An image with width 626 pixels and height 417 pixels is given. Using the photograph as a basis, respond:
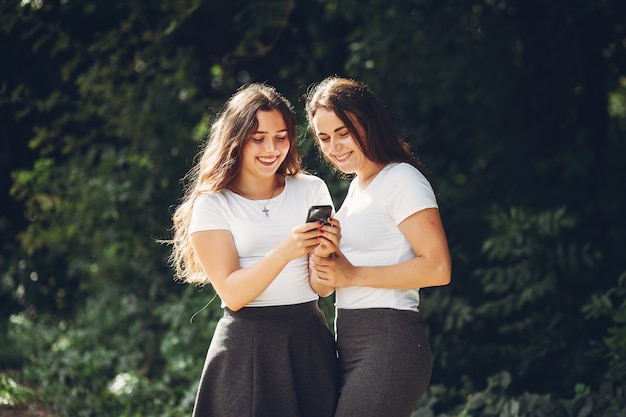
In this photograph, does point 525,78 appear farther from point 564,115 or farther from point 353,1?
point 353,1

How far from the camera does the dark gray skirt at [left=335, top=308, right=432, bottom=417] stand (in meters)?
2.67

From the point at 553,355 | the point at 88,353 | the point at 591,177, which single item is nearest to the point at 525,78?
the point at 591,177

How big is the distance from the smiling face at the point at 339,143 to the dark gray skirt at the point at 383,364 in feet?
1.81

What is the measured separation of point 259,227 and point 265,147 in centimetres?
30

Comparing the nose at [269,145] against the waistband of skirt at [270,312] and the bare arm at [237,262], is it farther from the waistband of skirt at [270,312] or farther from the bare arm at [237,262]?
the waistband of skirt at [270,312]

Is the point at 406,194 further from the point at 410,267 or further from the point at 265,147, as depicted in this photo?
the point at 265,147

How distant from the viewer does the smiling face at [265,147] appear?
9.47ft

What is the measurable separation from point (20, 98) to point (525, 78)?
3890 millimetres

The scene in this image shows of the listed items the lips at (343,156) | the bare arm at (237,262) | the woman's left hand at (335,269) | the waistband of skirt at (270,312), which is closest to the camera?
the bare arm at (237,262)

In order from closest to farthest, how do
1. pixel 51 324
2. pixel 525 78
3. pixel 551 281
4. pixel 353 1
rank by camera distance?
pixel 551 281 < pixel 353 1 < pixel 525 78 < pixel 51 324

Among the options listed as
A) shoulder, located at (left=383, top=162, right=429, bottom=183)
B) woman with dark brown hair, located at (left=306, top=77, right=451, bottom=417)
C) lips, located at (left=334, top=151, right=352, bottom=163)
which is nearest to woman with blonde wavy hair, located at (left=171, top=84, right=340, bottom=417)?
woman with dark brown hair, located at (left=306, top=77, right=451, bottom=417)

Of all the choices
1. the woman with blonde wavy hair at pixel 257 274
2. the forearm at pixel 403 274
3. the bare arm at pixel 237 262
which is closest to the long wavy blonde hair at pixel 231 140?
the woman with blonde wavy hair at pixel 257 274

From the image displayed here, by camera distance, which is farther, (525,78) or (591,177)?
(525,78)

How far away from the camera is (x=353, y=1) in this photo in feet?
17.9
